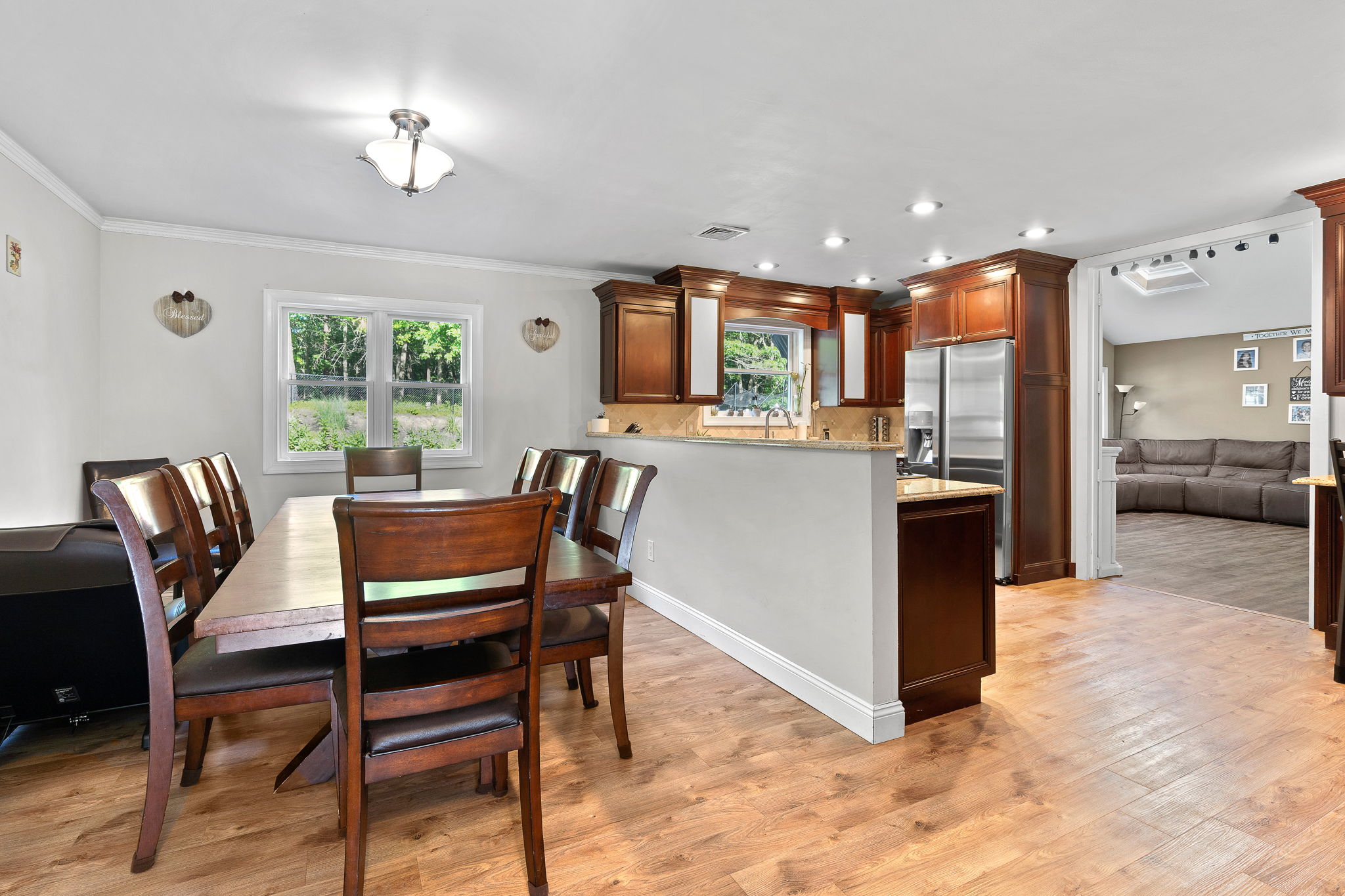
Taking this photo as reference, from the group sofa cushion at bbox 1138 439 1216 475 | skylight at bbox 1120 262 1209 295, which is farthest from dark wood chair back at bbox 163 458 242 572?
sofa cushion at bbox 1138 439 1216 475

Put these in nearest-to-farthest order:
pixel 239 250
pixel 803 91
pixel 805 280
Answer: pixel 803 91, pixel 239 250, pixel 805 280

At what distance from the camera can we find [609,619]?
2191mm

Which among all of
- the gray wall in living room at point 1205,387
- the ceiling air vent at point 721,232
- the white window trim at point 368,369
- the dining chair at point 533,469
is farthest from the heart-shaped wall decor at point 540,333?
the gray wall in living room at point 1205,387

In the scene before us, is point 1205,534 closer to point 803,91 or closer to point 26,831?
point 803,91

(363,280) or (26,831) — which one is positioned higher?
(363,280)

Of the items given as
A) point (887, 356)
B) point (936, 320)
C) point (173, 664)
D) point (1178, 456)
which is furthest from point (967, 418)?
point (1178, 456)

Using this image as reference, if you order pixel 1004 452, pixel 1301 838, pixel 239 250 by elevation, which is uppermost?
pixel 239 250

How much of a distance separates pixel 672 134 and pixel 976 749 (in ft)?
8.71

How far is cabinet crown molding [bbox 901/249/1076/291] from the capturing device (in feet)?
15.2

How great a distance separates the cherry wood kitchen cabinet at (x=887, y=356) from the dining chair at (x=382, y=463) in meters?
4.18

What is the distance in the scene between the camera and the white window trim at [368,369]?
4.46 meters

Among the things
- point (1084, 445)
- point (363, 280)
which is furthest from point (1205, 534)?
point (363, 280)

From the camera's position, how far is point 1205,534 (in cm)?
671

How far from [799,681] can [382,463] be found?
2.76 metres
